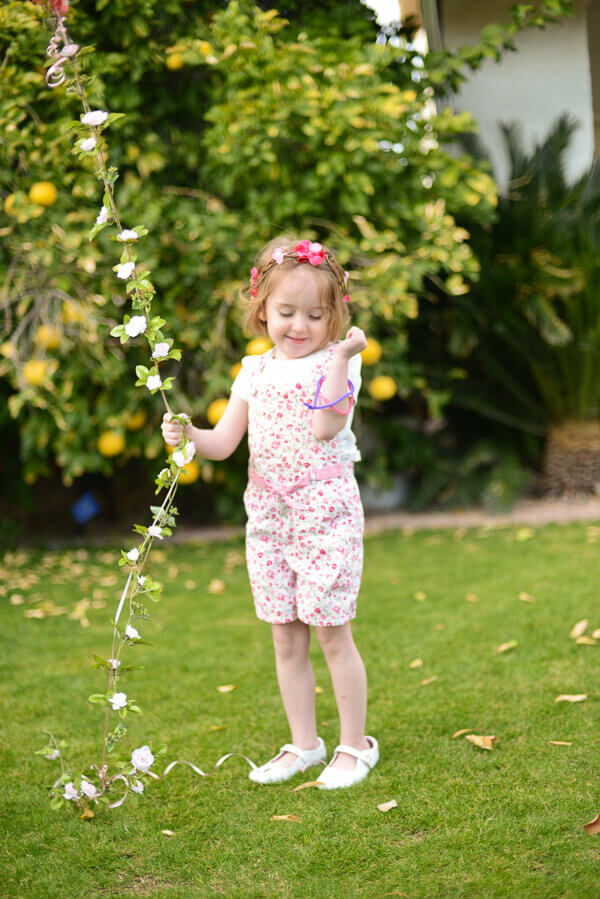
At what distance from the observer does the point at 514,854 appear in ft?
6.33

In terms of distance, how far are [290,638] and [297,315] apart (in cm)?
85

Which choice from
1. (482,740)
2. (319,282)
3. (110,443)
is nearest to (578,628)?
(482,740)

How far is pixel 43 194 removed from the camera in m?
4.49

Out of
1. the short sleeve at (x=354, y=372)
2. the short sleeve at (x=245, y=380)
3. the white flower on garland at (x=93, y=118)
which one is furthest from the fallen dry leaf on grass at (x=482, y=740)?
the white flower on garland at (x=93, y=118)

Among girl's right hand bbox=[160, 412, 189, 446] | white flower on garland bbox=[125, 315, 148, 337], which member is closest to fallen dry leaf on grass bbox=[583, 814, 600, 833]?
girl's right hand bbox=[160, 412, 189, 446]

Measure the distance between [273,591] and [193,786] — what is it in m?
0.56

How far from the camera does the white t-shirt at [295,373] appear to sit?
2.31 meters

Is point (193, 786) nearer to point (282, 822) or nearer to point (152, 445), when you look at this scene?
point (282, 822)

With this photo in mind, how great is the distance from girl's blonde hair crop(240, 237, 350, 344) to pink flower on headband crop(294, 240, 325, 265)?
0.02 meters

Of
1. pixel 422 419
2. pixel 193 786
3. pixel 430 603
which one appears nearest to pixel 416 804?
pixel 193 786

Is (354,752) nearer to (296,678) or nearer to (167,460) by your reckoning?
(296,678)

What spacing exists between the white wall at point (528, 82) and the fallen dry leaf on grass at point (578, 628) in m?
2.51

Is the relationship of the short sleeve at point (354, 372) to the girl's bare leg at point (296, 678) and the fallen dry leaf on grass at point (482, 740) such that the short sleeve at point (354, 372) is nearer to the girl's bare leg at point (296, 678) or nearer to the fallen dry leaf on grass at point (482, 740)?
the girl's bare leg at point (296, 678)

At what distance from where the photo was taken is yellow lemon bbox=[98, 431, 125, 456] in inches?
198
